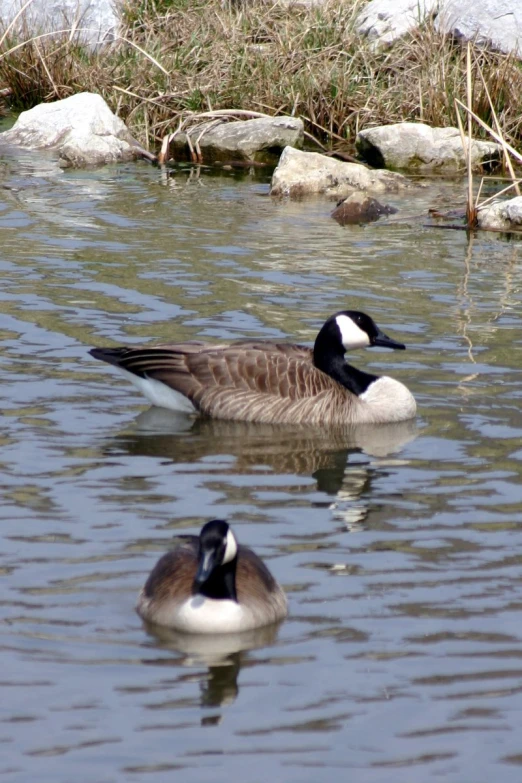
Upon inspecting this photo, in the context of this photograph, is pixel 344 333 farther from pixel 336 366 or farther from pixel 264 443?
pixel 264 443

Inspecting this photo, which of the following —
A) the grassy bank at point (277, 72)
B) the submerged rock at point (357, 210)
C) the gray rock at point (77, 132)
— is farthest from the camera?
the grassy bank at point (277, 72)

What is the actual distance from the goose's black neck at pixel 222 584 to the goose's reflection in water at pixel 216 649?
0.18 meters

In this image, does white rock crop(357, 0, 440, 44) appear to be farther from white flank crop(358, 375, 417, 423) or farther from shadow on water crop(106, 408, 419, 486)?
shadow on water crop(106, 408, 419, 486)

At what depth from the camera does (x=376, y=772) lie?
477cm

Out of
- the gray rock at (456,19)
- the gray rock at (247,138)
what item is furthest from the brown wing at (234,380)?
the gray rock at (456,19)

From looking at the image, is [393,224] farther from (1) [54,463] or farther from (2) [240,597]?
(2) [240,597]

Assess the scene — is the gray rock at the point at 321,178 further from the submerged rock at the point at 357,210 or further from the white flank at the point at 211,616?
the white flank at the point at 211,616

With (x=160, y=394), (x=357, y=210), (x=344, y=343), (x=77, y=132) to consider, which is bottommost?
(x=160, y=394)

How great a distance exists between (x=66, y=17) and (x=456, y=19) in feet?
20.9

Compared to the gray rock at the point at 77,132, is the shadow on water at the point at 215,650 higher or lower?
lower

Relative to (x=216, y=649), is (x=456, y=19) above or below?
above

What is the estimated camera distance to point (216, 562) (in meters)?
5.67

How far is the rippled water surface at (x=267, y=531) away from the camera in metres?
5.01

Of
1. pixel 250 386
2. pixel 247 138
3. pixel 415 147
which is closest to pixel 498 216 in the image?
pixel 415 147
